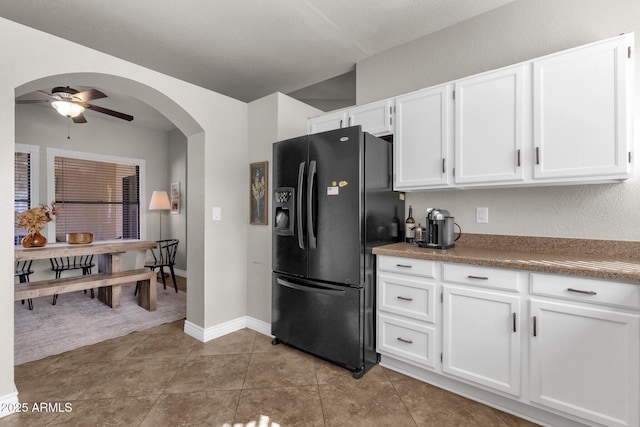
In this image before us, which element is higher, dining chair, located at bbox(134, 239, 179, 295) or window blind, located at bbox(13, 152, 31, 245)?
window blind, located at bbox(13, 152, 31, 245)

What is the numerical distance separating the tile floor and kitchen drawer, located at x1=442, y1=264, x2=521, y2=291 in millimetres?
802

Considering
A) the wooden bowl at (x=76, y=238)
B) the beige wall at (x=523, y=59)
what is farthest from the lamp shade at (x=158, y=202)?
the beige wall at (x=523, y=59)

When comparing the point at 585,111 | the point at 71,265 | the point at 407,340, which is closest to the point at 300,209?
the point at 407,340

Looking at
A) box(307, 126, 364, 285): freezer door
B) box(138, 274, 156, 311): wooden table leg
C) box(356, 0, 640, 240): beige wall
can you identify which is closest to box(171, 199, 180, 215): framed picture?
box(138, 274, 156, 311): wooden table leg

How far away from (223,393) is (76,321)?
2502mm

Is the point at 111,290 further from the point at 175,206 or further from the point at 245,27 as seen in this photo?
the point at 245,27

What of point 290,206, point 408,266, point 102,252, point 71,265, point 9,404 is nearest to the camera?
point 9,404

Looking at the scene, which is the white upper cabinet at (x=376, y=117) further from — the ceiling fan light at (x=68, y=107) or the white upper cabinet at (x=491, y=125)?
the ceiling fan light at (x=68, y=107)

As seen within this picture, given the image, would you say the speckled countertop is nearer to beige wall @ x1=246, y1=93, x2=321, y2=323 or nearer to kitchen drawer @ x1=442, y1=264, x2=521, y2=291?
kitchen drawer @ x1=442, y1=264, x2=521, y2=291

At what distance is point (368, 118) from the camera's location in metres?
2.73

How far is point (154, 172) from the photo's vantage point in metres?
6.00

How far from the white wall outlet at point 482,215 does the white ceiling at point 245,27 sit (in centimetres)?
164

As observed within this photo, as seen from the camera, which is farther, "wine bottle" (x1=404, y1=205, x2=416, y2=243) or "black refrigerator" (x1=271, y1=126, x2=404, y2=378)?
"wine bottle" (x1=404, y1=205, x2=416, y2=243)

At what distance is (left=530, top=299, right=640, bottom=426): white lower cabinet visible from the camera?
146 cm
